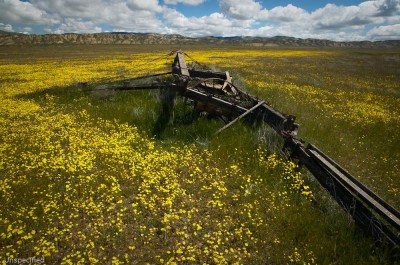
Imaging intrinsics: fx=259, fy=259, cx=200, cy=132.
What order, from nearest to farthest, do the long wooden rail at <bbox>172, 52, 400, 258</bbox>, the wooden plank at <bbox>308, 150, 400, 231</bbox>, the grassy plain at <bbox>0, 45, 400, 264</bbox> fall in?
the wooden plank at <bbox>308, 150, 400, 231</bbox> → the long wooden rail at <bbox>172, 52, 400, 258</bbox> → the grassy plain at <bbox>0, 45, 400, 264</bbox>

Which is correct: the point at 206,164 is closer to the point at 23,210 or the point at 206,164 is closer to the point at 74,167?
the point at 74,167

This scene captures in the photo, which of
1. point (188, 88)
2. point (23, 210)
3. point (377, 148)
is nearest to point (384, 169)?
point (377, 148)

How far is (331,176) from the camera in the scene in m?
6.02

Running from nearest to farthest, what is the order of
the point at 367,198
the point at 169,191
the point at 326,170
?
the point at 367,198
the point at 326,170
the point at 169,191

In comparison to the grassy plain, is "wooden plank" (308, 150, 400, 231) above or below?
above

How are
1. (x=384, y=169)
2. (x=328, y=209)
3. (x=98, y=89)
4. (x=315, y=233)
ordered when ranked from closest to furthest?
1. (x=315, y=233)
2. (x=328, y=209)
3. (x=384, y=169)
4. (x=98, y=89)

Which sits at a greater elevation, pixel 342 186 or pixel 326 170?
pixel 326 170

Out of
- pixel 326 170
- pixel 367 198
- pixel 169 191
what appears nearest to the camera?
pixel 367 198

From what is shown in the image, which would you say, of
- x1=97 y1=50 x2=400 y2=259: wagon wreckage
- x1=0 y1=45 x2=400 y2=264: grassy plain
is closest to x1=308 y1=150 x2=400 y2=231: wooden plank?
x1=97 y1=50 x2=400 y2=259: wagon wreckage

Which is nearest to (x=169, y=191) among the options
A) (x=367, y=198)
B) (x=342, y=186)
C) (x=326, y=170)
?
(x=326, y=170)

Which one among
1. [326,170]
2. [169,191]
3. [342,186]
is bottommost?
[169,191]

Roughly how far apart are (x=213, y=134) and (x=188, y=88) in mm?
2204

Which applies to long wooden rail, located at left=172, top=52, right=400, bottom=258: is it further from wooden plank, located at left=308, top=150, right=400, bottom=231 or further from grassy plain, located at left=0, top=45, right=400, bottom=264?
grassy plain, located at left=0, top=45, right=400, bottom=264

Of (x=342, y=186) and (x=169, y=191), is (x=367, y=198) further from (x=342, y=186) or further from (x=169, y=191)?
(x=169, y=191)
